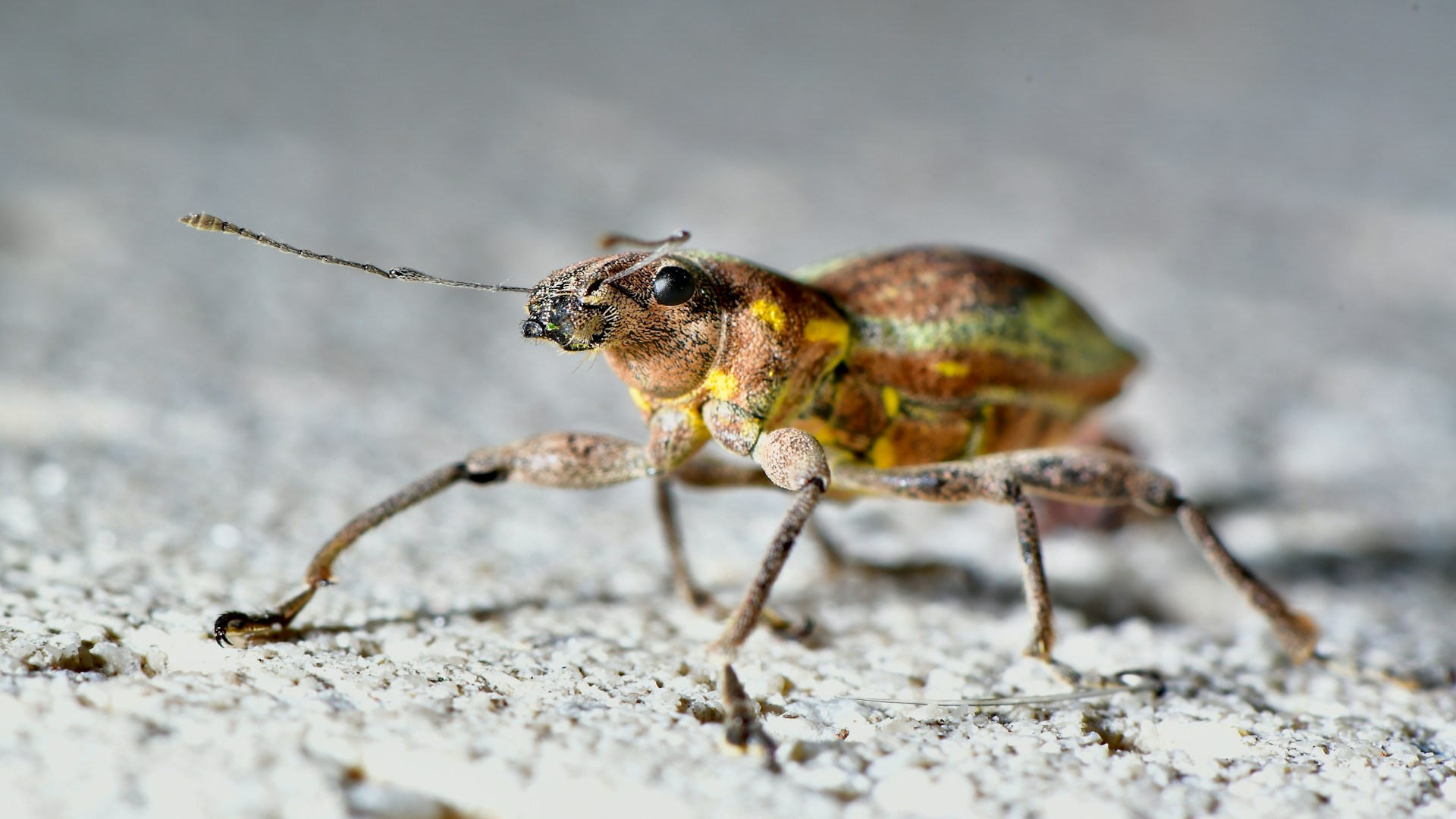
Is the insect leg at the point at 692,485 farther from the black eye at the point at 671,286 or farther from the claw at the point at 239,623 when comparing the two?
the claw at the point at 239,623

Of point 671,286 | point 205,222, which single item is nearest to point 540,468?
point 671,286

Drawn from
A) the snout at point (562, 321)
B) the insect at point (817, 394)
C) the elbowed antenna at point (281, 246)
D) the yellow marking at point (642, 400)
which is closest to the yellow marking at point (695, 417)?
the insect at point (817, 394)

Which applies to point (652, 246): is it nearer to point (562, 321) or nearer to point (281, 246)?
point (562, 321)

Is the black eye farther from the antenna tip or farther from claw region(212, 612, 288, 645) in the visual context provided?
claw region(212, 612, 288, 645)

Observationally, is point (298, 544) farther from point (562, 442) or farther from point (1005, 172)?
point (1005, 172)

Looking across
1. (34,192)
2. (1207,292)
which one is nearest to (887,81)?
(1207,292)
